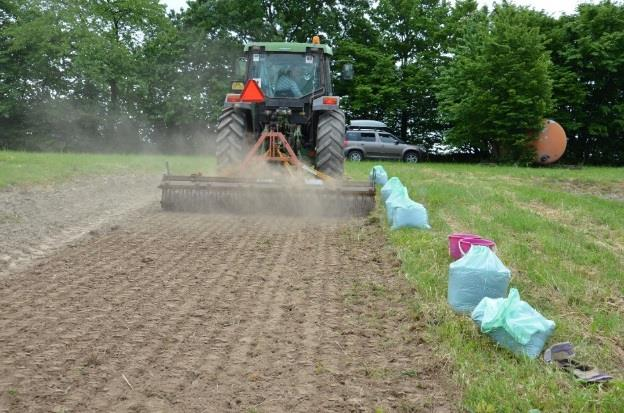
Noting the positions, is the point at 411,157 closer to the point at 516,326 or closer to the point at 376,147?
the point at 376,147

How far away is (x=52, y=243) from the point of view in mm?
6203

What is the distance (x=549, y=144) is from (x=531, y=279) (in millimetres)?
17604

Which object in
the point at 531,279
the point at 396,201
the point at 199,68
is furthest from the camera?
the point at 199,68

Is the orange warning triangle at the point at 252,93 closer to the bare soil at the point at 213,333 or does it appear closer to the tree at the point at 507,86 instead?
the bare soil at the point at 213,333

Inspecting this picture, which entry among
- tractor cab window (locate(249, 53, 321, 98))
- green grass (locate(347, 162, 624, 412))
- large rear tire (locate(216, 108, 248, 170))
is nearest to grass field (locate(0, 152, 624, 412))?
green grass (locate(347, 162, 624, 412))

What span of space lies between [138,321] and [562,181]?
13.2m

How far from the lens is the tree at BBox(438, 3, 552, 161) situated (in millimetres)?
20438

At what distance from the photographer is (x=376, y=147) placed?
23.3 metres

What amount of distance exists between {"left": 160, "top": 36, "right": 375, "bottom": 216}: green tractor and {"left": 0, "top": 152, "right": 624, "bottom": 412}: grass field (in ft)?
→ 3.59

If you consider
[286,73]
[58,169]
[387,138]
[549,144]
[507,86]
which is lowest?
[58,169]

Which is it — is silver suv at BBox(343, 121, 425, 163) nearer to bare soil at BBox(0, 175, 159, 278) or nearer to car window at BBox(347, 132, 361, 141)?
car window at BBox(347, 132, 361, 141)

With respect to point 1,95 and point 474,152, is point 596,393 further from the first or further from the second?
point 1,95

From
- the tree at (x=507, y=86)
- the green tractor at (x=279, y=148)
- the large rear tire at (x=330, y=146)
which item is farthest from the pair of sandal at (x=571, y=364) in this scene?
the tree at (x=507, y=86)

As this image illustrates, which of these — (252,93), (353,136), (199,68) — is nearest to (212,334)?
(252,93)
